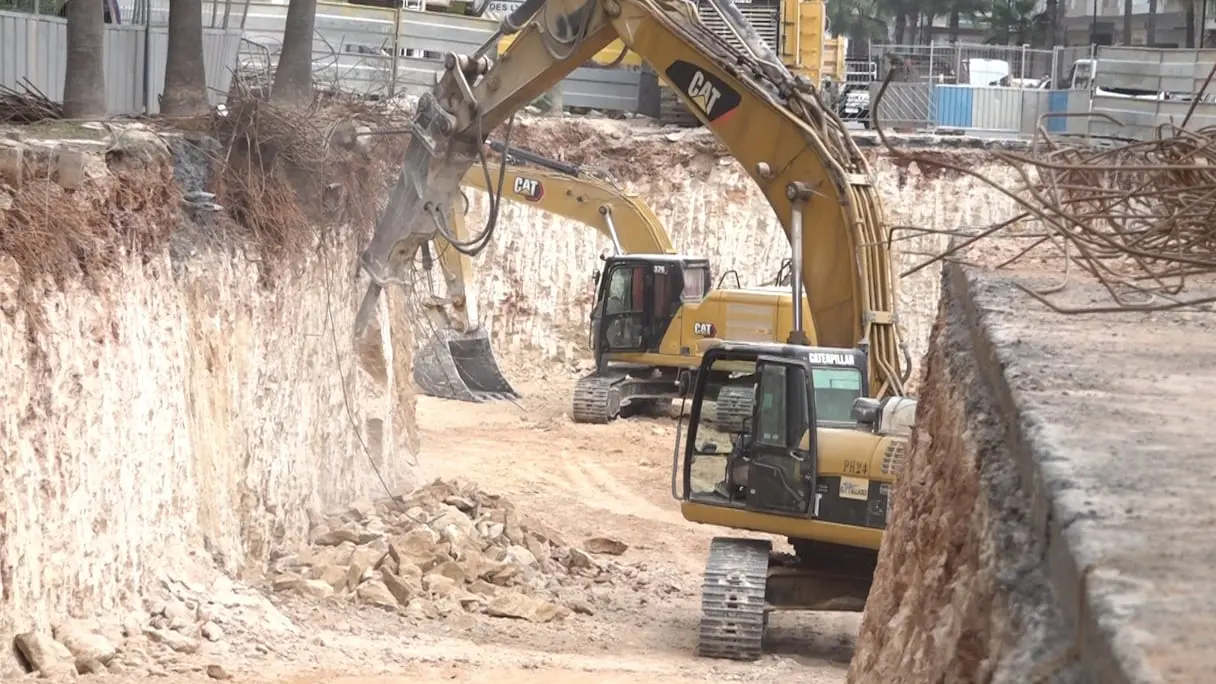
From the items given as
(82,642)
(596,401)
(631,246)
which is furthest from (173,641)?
(631,246)

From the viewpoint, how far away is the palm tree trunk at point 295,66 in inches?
563

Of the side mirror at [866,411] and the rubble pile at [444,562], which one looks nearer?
the side mirror at [866,411]

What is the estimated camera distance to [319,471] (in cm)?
1434

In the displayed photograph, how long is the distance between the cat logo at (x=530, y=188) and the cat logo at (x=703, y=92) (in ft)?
32.3

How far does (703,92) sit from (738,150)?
633 millimetres

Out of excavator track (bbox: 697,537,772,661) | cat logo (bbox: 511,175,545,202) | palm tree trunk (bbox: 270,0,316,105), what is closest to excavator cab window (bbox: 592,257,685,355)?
A: cat logo (bbox: 511,175,545,202)

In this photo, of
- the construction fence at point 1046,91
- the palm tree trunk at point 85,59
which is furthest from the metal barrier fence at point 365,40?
the construction fence at point 1046,91

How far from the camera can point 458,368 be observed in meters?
23.5

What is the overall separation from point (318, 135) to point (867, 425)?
16.8 ft

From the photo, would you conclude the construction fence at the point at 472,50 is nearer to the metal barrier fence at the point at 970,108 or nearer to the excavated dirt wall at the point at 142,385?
the metal barrier fence at the point at 970,108

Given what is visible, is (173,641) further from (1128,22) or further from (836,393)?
(1128,22)

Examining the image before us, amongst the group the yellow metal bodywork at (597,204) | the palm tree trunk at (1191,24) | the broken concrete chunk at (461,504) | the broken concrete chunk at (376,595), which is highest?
the palm tree trunk at (1191,24)

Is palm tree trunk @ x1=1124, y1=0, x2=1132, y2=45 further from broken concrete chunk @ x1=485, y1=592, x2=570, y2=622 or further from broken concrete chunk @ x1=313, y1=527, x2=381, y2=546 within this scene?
broken concrete chunk @ x1=485, y1=592, x2=570, y2=622

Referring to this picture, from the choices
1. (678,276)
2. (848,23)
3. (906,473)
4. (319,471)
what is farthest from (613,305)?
(848,23)
